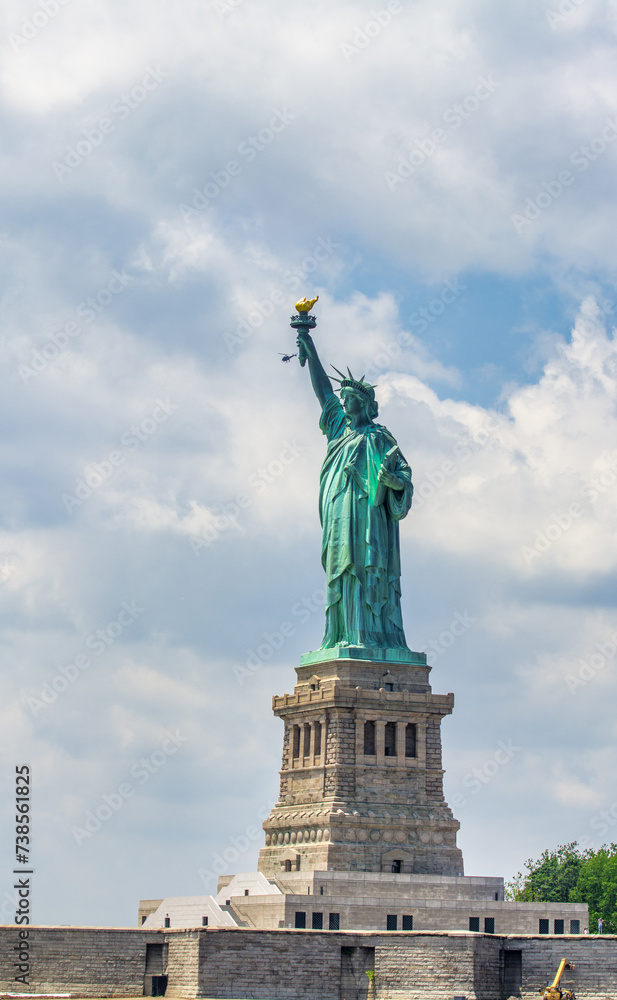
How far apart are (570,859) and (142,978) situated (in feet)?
165

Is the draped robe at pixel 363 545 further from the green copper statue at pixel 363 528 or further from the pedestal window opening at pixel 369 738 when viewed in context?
the pedestal window opening at pixel 369 738

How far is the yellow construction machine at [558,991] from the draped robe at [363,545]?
19.9 metres

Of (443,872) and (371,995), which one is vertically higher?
(443,872)

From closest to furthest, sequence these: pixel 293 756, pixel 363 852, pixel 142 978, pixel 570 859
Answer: pixel 142 978 < pixel 363 852 < pixel 293 756 < pixel 570 859

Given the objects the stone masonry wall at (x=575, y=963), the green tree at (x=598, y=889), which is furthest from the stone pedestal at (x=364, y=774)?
the green tree at (x=598, y=889)

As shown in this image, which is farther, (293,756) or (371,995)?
(293,756)

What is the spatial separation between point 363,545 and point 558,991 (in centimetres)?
2413

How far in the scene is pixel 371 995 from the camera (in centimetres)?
5647

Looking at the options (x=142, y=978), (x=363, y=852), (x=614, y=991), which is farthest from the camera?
(x=363, y=852)

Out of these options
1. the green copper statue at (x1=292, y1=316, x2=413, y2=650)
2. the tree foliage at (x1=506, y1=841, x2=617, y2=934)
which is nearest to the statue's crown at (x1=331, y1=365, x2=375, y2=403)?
the green copper statue at (x1=292, y1=316, x2=413, y2=650)

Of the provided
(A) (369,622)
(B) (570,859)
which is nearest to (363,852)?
(A) (369,622)

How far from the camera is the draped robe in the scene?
72.6 m

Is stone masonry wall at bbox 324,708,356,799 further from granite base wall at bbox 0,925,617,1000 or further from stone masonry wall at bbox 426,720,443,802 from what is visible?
granite base wall at bbox 0,925,617,1000

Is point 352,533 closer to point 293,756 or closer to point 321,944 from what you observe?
point 293,756
